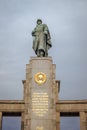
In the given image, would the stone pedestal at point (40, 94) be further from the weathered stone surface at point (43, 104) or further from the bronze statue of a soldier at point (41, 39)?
the bronze statue of a soldier at point (41, 39)

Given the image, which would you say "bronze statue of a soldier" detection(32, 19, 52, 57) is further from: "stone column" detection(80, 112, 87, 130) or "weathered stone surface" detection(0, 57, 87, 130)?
"stone column" detection(80, 112, 87, 130)

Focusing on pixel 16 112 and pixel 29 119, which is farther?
pixel 16 112

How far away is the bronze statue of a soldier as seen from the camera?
25.6 m

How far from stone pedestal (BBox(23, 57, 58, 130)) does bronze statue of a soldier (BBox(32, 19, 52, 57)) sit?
1.04 meters

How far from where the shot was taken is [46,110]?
22922 mm

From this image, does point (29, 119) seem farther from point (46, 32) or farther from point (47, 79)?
point (46, 32)

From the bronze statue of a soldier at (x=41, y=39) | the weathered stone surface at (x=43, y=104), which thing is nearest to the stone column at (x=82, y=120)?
the weathered stone surface at (x=43, y=104)

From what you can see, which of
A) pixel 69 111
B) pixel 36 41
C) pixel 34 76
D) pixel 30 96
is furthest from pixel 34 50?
pixel 69 111

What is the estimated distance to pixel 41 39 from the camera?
25.8m

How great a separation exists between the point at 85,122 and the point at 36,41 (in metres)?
8.22

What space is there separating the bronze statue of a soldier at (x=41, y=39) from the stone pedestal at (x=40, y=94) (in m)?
1.04

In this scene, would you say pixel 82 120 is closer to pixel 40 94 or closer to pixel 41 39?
pixel 40 94

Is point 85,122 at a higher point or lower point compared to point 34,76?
lower

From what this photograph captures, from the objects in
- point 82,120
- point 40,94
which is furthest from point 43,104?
point 82,120
